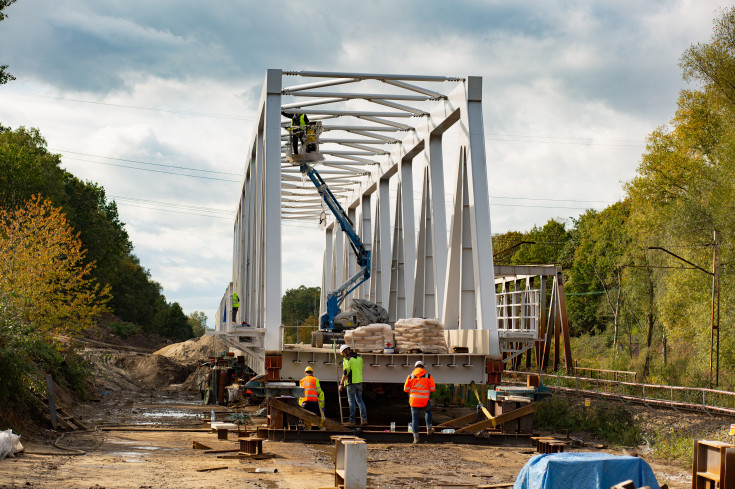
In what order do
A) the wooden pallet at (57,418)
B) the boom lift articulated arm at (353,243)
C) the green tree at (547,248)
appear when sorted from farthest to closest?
the green tree at (547,248) → the boom lift articulated arm at (353,243) → the wooden pallet at (57,418)

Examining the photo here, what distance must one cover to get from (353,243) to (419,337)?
38.2 feet

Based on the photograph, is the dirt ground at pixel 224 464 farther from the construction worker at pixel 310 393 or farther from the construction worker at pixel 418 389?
the construction worker at pixel 310 393

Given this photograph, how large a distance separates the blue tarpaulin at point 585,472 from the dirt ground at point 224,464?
2053mm

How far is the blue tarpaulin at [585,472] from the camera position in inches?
348

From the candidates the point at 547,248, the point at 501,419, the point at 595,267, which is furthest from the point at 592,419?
the point at 547,248

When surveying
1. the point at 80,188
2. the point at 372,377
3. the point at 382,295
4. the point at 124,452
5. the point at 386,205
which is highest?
the point at 80,188

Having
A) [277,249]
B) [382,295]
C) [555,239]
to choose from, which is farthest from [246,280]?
[555,239]

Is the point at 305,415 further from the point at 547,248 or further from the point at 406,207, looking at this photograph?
the point at 547,248

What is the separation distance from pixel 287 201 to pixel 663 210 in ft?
67.4

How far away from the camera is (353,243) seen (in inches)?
1187

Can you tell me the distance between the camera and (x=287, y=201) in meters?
43.5

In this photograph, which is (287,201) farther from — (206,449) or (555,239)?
(555,239)

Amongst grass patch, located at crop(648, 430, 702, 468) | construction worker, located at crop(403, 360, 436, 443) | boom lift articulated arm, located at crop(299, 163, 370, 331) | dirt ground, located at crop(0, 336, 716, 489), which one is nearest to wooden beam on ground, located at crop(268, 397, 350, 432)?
dirt ground, located at crop(0, 336, 716, 489)

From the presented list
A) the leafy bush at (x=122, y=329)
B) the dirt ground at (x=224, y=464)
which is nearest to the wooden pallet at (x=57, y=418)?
the dirt ground at (x=224, y=464)
